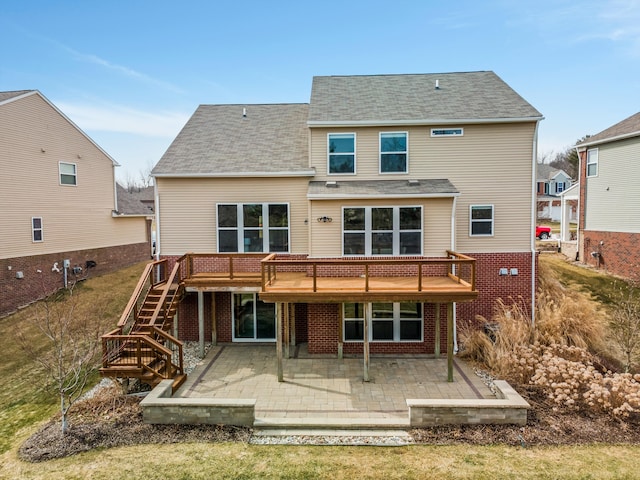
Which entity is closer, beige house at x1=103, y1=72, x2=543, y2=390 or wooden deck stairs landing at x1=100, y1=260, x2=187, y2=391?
wooden deck stairs landing at x1=100, y1=260, x2=187, y2=391

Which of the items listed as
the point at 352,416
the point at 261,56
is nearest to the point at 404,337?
the point at 352,416

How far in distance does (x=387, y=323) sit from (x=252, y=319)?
488 centimetres

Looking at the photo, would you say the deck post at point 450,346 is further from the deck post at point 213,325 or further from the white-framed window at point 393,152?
the deck post at point 213,325

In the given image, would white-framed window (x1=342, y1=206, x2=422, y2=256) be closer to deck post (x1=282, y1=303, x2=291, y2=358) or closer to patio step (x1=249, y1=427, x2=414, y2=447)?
deck post (x1=282, y1=303, x2=291, y2=358)

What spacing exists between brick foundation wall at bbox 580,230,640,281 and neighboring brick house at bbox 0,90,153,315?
87.9ft

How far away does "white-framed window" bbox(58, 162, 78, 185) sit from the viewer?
60.8ft

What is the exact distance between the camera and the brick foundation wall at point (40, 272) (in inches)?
605

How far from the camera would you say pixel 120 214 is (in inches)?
882

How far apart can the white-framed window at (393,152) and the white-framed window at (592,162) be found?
14.0 metres

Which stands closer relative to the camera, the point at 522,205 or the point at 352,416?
the point at 352,416

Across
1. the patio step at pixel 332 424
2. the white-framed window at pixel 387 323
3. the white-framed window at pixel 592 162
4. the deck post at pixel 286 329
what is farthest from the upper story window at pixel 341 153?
the white-framed window at pixel 592 162

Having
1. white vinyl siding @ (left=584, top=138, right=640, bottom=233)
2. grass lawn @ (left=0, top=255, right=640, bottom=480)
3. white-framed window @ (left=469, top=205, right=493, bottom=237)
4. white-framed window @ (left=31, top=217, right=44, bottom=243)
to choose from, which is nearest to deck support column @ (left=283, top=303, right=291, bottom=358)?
grass lawn @ (left=0, top=255, right=640, bottom=480)

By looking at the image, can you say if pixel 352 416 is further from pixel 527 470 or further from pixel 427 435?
pixel 527 470

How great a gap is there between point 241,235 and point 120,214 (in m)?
13.3
